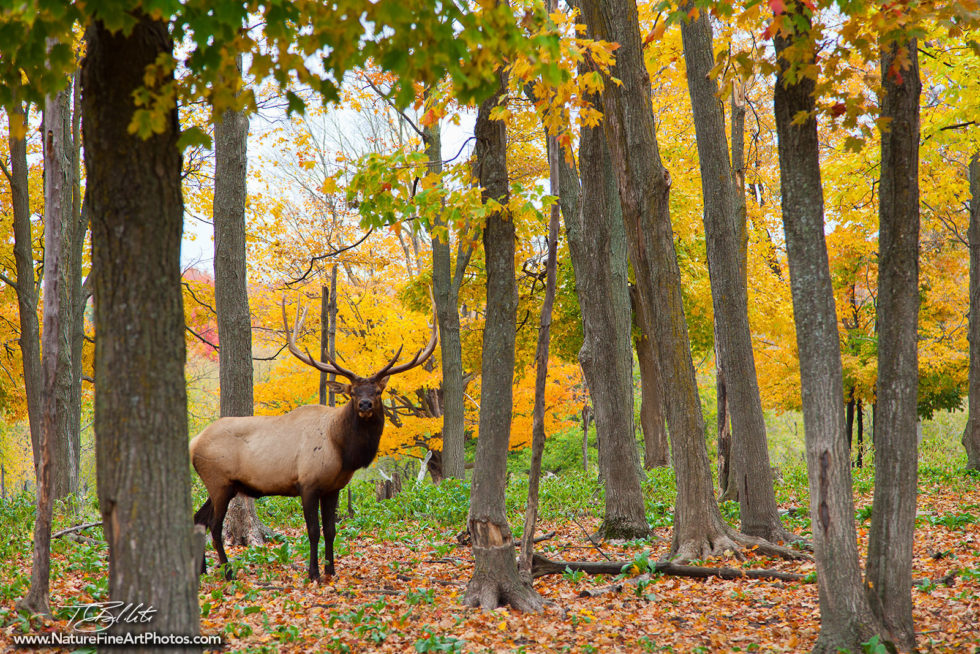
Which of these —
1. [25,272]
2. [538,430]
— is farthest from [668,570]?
[25,272]

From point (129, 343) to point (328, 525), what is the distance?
16.3ft

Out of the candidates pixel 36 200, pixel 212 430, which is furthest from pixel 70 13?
pixel 36 200

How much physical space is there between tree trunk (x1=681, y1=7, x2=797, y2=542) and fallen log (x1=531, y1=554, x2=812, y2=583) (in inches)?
52.3

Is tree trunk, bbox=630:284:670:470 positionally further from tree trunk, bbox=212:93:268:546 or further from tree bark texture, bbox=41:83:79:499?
tree bark texture, bbox=41:83:79:499

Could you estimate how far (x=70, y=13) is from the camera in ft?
10.3

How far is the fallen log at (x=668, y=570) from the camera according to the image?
6835 mm

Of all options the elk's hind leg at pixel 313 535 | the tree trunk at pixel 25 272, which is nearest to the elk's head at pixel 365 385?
the elk's hind leg at pixel 313 535

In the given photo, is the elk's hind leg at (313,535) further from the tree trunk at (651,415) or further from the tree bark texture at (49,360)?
the tree trunk at (651,415)

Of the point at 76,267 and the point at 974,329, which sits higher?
the point at 76,267

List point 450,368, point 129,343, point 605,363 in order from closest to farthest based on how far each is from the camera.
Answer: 1. point 129,343
2. point 605,363
3. point 450,368

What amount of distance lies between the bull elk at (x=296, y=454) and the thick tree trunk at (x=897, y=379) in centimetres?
457

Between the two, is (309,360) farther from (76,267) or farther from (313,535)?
(76,267)

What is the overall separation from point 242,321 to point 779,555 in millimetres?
7145

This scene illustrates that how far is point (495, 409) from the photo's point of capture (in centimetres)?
632
